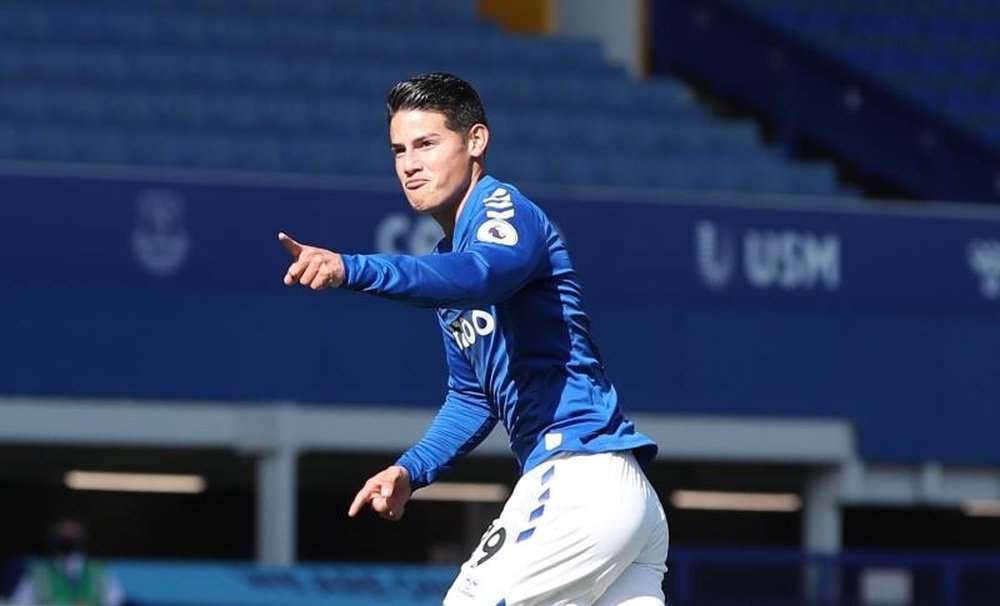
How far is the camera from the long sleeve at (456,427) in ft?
19.7

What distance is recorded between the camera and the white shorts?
5.55 metres

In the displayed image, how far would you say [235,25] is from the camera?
62.1 feet

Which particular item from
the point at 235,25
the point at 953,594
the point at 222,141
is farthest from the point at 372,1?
the point at 953,594

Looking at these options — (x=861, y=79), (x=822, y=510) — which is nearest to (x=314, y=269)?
(x=822, y=510)

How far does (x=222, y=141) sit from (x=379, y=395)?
2.16m

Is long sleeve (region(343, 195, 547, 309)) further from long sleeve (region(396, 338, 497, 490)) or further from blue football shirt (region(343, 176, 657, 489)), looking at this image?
long sleeve (region(396, 338, 497, 490))

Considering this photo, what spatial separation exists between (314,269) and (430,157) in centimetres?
75

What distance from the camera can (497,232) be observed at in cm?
540

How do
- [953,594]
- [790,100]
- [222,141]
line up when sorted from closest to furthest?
[953,594] < [222,141] < [790,100]

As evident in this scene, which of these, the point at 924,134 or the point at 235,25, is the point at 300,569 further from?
the point at 924,134

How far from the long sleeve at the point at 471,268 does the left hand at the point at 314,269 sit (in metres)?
0.04

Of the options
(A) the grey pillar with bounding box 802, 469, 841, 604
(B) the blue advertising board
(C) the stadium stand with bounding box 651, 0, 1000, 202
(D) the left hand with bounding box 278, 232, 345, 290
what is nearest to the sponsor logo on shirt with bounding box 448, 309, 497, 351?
(D) the left hand with bounding box 278, 232, 345, 290

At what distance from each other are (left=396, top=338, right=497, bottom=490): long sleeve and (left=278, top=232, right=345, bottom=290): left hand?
104 centimetres

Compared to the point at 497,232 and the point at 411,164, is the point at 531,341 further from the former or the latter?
the point at 411,164
